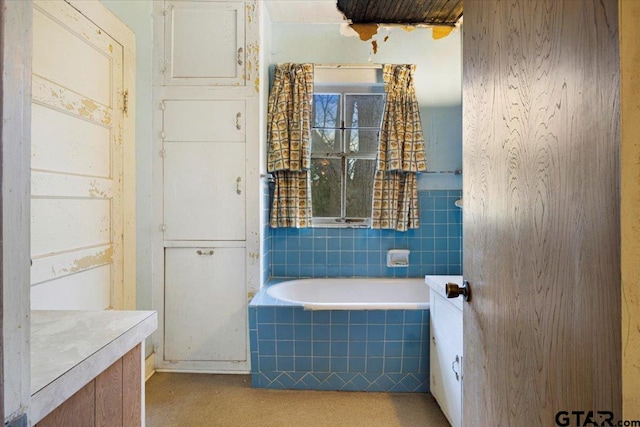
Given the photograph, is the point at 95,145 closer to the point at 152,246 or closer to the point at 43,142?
the point at 43,142

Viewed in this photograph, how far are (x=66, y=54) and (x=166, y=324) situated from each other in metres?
1.74

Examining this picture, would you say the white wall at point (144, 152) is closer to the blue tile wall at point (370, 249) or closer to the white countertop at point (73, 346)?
the blue tile wall at point (370, 249)

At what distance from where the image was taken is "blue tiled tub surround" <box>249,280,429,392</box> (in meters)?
2.09

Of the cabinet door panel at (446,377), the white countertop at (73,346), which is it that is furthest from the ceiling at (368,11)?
the white countertop at (73,346)

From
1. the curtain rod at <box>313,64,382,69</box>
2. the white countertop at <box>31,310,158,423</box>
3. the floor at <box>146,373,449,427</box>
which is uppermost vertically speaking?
the curtain rod at <box>313,64,382,69</box>

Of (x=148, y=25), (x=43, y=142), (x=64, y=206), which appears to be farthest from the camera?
(x=148, y=25)

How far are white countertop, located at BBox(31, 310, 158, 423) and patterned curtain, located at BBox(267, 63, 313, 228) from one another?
1.73m

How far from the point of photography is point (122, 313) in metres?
1.02

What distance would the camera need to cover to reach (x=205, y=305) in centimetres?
238

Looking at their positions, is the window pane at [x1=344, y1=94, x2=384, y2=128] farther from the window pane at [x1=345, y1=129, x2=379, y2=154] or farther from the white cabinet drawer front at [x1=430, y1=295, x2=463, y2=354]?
the white cabinet drawer front at [x1=430, y1=295, x2=463, y2=354]

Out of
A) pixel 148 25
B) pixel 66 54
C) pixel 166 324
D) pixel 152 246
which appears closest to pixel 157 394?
pixel 166 324

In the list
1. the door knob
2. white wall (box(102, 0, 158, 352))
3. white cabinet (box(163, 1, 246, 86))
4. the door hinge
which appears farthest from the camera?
white cabinet (box(163, 1, 246, 86))

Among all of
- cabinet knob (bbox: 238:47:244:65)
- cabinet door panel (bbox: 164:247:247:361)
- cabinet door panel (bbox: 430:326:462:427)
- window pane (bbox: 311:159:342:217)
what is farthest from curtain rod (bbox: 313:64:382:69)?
cabinet door panel (bbox: 430:326:462:427)

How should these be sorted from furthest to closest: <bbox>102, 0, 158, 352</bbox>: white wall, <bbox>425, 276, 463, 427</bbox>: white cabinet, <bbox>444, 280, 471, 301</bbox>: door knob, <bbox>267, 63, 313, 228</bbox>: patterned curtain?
1. <bbox>267, 63, 313, 228</bbox>: patterned curtain
2. <bbox>102, 0, 158, 352</bbox>: white wall
3. <bbox>425, 276, 463, 427</bbox>: white cabinet
4. <bbox>444, 280, 471, 301</bbox>: door knob
